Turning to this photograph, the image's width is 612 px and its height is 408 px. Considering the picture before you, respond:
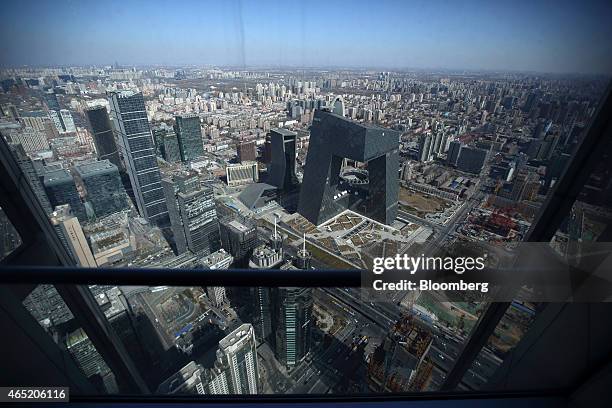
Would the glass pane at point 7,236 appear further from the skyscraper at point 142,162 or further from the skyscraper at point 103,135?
the skyscraper at point 142,162

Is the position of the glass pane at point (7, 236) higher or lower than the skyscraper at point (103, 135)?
higher

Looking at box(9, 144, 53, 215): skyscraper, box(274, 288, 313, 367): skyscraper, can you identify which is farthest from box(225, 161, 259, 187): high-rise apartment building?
box(9, 144, 53, 215): skyscraper

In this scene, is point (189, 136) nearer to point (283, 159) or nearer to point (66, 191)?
point (283, 159)

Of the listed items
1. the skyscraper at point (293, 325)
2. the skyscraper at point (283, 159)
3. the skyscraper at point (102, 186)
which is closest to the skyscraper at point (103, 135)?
the skyscraper at point (102, 186)

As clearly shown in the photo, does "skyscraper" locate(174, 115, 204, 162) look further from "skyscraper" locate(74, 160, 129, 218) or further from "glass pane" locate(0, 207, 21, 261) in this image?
"glass pane" locate(0, 207, 21, 261)

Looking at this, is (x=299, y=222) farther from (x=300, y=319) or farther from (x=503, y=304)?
(x=503, y=304)

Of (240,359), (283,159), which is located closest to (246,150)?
(283,159)
